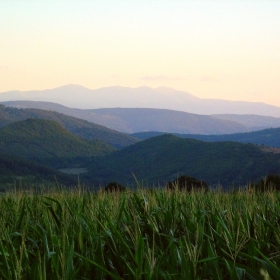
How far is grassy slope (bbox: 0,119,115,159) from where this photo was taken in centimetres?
16050

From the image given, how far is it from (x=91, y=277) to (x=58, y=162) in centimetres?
14999

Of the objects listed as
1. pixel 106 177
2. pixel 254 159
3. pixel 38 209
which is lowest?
pixel 106 177

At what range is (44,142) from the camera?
17012cm

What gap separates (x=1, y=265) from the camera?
380 cm

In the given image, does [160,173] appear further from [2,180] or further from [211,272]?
[211,272]

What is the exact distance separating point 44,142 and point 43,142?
1.25 feet

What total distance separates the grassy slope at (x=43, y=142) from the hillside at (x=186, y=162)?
16307mm

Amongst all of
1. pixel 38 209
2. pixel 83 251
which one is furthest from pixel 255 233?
pixel 38 209

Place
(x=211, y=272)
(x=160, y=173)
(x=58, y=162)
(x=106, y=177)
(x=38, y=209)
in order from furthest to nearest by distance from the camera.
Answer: (x=58, y=162)
(x=106, y=177)
(x=160, y=173)
(x=38, y=209)
(x=211, y=272)

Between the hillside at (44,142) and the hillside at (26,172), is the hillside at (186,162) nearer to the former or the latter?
the hillside at (26,172)

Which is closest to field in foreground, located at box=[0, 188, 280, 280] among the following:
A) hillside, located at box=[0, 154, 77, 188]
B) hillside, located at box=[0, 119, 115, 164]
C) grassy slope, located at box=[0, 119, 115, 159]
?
hillside, located at box=[0, 154, 77, 188]

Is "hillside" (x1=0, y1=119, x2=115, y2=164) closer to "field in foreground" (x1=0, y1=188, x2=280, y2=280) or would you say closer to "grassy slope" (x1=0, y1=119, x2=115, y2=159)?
"grassy slope" (x1=0, y1=119, x2=115, y2=159)

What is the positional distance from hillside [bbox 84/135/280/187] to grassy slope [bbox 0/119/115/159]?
16.3 meters

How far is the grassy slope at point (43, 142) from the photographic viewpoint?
527ft
